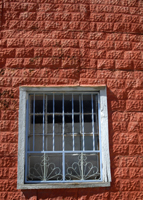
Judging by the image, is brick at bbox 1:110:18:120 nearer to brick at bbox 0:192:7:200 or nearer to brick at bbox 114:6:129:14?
brick at bbox 0:192:7:200

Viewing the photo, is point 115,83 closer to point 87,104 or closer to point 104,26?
point 87,104

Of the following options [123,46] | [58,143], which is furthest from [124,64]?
[58,143]

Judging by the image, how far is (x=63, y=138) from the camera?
3.89 meters

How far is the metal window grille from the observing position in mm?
3848

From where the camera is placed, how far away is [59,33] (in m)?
4.16

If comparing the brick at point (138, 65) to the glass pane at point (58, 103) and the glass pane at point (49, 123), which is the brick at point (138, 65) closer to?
the glass pane at point (58, 103)

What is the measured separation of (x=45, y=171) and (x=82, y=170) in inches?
23.2

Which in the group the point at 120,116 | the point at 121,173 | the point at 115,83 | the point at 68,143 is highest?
the point at 115,83

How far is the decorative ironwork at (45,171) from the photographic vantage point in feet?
12.5

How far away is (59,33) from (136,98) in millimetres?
1730

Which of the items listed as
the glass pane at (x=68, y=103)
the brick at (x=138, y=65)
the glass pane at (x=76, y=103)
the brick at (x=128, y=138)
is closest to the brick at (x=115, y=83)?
the brick at (x=138, y=65)

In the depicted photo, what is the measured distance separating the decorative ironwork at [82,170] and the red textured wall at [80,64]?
0.20m

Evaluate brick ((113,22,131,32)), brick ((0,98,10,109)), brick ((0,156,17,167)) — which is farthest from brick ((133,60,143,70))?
brick ((0,156,17,167))

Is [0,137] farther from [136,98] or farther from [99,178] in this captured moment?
[136,98]
